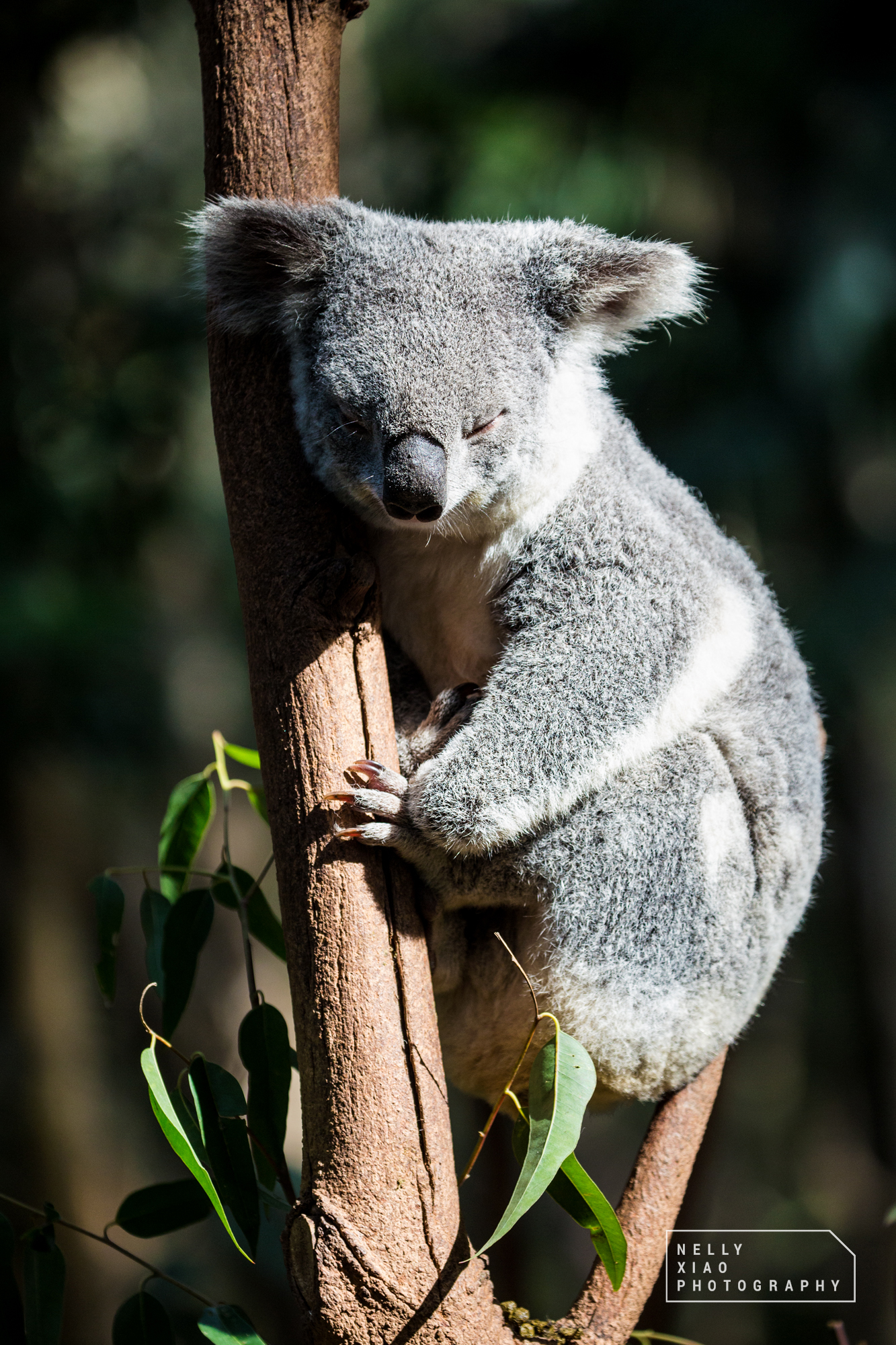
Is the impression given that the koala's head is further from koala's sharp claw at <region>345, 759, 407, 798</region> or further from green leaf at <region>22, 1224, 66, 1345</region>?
green leaf at <region>22, 1224, 66, 1345</region>

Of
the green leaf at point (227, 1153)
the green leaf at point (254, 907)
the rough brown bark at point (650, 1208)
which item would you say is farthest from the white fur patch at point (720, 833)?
the green leaf at point (227, 1153)

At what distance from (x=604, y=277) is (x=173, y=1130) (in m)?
1.34

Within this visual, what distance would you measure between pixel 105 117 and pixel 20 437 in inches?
159

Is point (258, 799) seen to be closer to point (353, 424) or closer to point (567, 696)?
point (567, 696)

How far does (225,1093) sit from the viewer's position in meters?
1.43

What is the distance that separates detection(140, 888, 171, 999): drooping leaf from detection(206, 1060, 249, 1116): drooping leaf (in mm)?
363

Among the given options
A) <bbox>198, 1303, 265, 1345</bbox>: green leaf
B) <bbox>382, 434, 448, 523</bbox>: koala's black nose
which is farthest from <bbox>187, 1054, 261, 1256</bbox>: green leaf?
<bbox>382, 434, 448, 523</bbox>: koala's black nose

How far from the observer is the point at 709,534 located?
200 cm

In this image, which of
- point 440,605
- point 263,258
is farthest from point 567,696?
point 263,258

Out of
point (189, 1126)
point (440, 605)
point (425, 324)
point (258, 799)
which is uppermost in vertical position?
point (425, 324)

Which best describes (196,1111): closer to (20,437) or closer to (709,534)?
(709,534)

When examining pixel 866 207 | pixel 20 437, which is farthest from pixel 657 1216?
pixel 866 207

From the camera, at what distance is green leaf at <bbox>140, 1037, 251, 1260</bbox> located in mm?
1192

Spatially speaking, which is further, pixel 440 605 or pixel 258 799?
pixel 258 799
